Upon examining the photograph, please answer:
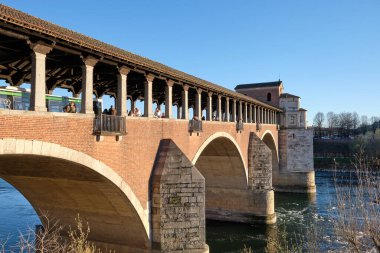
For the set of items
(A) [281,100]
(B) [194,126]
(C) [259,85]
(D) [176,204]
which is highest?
(C) [259,85]

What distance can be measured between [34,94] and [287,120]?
40.6m

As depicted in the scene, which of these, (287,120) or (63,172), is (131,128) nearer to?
(63,172)

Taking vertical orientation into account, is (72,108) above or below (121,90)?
below

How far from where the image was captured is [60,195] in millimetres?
13219

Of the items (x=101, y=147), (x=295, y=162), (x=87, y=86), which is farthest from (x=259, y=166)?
(x=87, y=86)

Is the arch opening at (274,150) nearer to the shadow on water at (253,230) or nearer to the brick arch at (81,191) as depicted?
the shadow on water at (253,230)

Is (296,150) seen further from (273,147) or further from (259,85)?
(259,85)

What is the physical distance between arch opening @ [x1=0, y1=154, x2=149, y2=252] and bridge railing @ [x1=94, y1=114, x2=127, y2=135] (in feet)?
3.85

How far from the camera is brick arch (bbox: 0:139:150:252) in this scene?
30.8 ft

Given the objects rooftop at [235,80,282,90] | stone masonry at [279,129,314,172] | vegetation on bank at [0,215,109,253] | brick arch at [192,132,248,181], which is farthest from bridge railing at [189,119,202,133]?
rooftop at [235,80,282,90]

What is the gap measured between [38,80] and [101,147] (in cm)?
282

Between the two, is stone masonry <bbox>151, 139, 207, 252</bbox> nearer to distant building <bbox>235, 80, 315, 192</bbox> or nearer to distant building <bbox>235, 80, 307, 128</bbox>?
distant building <bbox>235, 80, 315, 192</bbox>

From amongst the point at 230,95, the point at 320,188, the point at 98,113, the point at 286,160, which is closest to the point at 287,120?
the point at 286,160

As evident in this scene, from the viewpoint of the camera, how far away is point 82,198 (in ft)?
43.0
